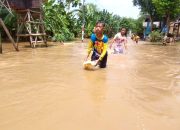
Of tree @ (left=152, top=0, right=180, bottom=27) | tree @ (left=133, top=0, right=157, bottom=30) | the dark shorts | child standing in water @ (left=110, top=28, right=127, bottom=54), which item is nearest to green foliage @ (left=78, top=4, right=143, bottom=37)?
tree @ (left=133, top=0, right=157, bottom=30)

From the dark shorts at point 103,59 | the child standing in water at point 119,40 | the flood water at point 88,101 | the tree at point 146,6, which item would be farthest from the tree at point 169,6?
the flood water at point 88,101

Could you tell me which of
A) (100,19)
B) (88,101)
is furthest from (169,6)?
(88,101)

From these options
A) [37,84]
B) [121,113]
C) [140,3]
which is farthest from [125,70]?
[140,3]

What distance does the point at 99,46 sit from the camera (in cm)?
823

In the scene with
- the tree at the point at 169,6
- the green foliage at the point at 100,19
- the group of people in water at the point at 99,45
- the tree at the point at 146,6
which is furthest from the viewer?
the tree at the point at 146,6

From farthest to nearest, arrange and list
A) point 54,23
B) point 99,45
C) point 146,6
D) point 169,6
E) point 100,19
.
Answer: point 100,19 → point 146,6 → point 169,6 → point 54,23 → point 99,45

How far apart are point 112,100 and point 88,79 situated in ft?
6.18

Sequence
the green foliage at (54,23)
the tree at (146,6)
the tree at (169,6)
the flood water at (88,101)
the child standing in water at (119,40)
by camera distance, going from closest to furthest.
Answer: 1. the flood water at (88,101)
2. the child standing in water at (119,40)
3. the green foliage at (54,23)
4. the tree at (169,6)
5. the tree at (146,6)

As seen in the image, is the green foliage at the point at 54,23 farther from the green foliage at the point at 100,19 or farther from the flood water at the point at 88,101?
the flood water at the point at 88,101

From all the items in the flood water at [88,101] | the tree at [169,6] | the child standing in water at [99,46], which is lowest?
the flood water at [88,101]

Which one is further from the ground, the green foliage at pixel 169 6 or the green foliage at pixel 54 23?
the green foliage at pixel 169 6

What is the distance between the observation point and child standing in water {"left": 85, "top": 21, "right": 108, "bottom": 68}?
801cm

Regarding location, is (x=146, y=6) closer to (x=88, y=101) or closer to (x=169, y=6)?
(x=169, y=6)

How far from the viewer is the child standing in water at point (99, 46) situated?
315 inches
